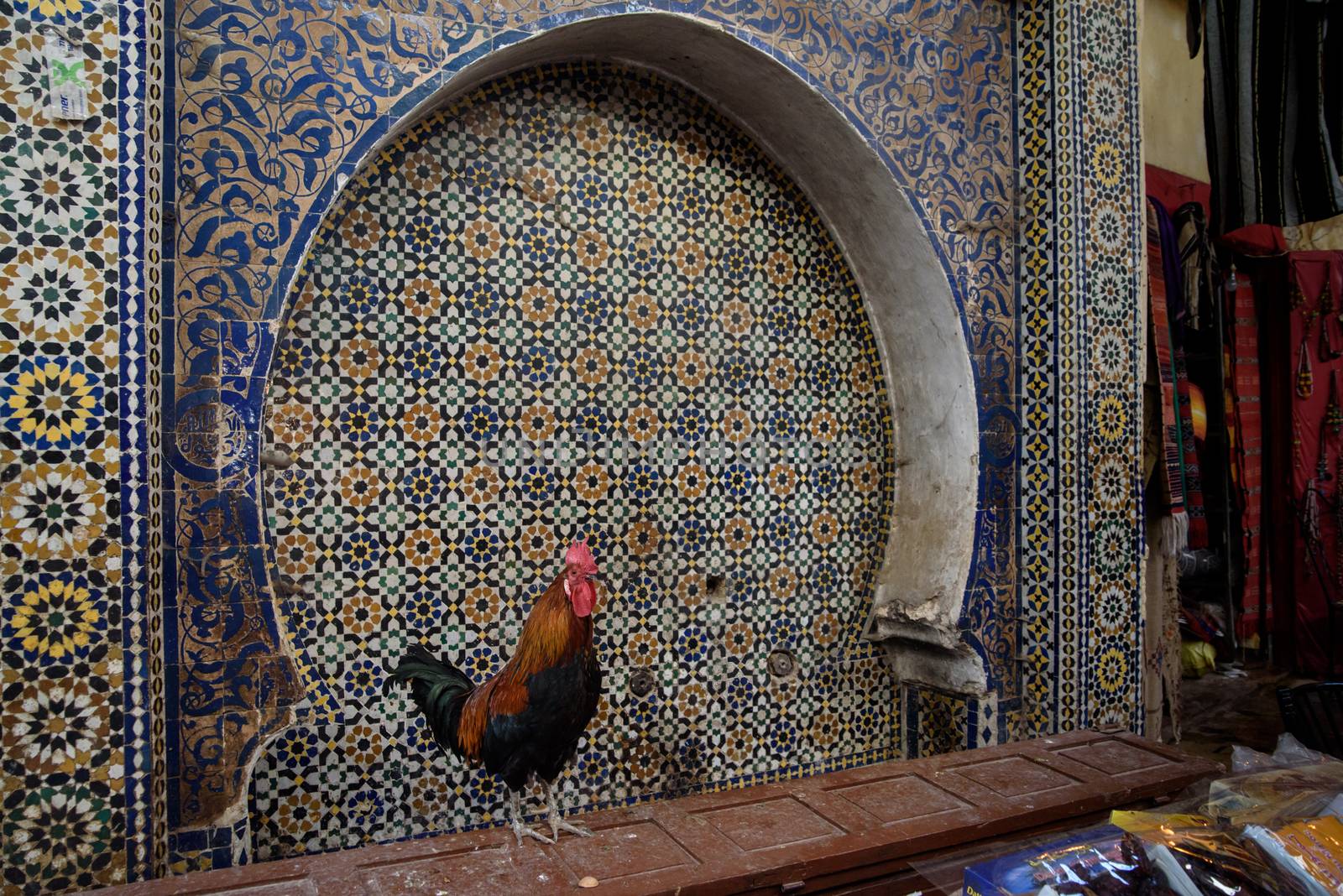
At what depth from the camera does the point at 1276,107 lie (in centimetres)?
407

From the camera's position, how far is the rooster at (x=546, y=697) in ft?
7.68

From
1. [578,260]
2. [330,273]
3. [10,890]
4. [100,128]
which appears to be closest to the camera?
[10,890]

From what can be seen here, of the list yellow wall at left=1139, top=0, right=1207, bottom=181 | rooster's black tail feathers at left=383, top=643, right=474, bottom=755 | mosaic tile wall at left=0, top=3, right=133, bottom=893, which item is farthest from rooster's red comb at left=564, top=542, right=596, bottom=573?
yellow wall at left=1139, top=0, right=1207, bottom=181

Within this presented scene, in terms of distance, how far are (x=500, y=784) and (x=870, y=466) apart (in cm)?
203

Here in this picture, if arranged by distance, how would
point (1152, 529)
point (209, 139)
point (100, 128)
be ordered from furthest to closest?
1. point (1152, 529)
2. point (209, 139)
3. point (100, 128)

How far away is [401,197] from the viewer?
2.96 meters

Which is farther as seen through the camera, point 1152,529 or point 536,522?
point 1152,529

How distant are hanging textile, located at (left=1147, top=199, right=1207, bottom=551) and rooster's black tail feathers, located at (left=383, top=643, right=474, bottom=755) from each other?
11.0 ft

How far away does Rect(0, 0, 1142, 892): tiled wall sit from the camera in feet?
6.64

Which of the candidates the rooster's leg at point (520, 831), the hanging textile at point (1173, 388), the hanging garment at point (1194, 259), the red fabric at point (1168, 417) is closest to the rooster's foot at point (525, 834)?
the rooster's leg at point (520, 831)

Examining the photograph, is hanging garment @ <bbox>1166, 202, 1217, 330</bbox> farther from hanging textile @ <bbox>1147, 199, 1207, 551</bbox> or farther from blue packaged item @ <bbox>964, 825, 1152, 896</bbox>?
blue packaged item @ <bbox>964, 825, 1152, 896</bbox>

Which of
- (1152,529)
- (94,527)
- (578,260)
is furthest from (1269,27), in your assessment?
(94,527)

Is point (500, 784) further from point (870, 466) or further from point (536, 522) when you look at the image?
point (870, 466)

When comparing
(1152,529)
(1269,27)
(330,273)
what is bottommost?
(1152,529)
